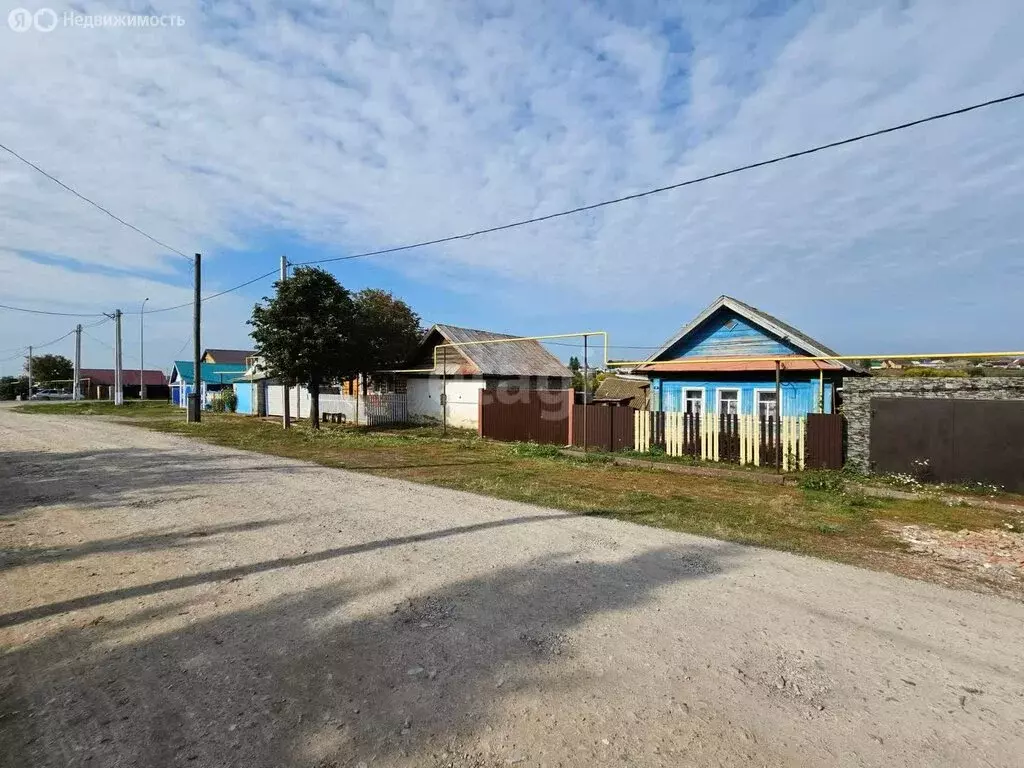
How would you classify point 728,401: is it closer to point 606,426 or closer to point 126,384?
point 606,426

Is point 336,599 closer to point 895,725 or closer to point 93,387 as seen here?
point 895,725

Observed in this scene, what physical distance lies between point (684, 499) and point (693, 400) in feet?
27.8

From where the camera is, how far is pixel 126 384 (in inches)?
3196

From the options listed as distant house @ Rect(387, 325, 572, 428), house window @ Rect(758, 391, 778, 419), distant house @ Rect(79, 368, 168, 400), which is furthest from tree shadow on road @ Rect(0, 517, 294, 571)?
distant house @ Rect(79, 368, 168, 400)

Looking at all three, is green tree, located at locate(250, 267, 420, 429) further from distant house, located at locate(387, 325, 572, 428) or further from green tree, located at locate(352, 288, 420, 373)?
distant house, located at locate(387, 325, 572, 428)

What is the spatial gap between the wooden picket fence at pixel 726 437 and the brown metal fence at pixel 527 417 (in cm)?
289

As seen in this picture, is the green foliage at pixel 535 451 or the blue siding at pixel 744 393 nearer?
the green foliage at pixel 535 451

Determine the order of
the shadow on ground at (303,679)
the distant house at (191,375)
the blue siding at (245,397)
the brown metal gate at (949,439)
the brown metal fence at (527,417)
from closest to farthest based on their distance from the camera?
the shadow on ground at (303,679)
the brown metal gate at (949,439)
the brown metal fence at (527,417)
the blue siding at (245,397)
the distant house at (191,375)

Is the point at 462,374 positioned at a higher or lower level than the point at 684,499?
higher

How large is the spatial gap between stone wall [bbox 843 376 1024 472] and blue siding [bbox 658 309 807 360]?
433cm

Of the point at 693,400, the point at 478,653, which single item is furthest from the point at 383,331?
the point at 478,653

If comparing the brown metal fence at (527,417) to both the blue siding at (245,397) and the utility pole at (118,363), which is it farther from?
the utility pole at (118,363)

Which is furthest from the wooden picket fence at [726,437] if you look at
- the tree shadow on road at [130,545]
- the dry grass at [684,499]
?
the tree shadow on road at [130,545]

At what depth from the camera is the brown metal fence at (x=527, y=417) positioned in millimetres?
16688
